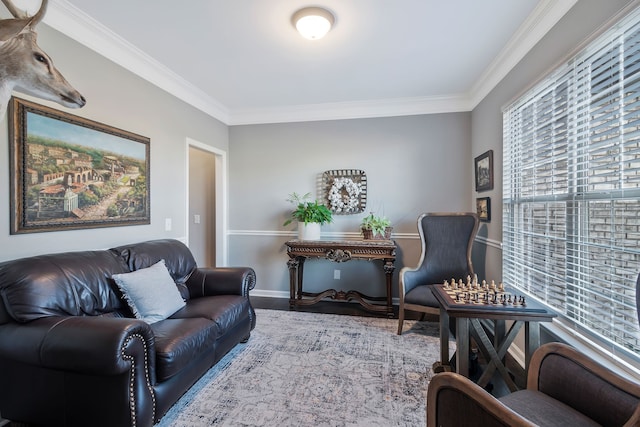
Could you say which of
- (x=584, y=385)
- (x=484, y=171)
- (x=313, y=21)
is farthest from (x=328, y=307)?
(x=313, y=21)

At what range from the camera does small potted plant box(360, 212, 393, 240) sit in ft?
11.5

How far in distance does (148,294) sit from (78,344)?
2.10 ft

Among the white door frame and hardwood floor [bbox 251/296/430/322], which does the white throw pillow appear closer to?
hardwood floor [bbox 251/296/430/322]

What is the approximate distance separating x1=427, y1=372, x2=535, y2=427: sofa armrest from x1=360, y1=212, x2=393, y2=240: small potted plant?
2544 mm

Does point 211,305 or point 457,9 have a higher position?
point 457,9

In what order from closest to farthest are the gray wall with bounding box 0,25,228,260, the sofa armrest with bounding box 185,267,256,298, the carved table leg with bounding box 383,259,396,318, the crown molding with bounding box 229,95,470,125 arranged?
1. the gray wall with bounding box 0,25,228,260
2. the sofa armrest with bounding box 185,267,256,298
3. the carved table leg with bounding box 383,259,396,318
4. the crown molding with bounding box 229,95,470,125

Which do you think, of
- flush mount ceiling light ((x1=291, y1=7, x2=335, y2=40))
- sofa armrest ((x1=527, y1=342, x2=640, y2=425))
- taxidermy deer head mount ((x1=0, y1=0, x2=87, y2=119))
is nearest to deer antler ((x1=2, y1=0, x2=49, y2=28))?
taxidermy deer head mount ((x1=0, y1=0, x2=87, y2=119))

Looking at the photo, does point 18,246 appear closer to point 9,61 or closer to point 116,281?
point 116,281

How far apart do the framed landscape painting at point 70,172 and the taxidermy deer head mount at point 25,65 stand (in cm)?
26

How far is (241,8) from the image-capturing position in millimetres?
1968

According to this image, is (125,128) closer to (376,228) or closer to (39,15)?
(39,15)

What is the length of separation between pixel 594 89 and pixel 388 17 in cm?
133

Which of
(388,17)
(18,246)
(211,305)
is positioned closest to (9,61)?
(18,246)

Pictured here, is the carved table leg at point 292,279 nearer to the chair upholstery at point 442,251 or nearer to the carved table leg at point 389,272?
the carved table leg at point 389,272
